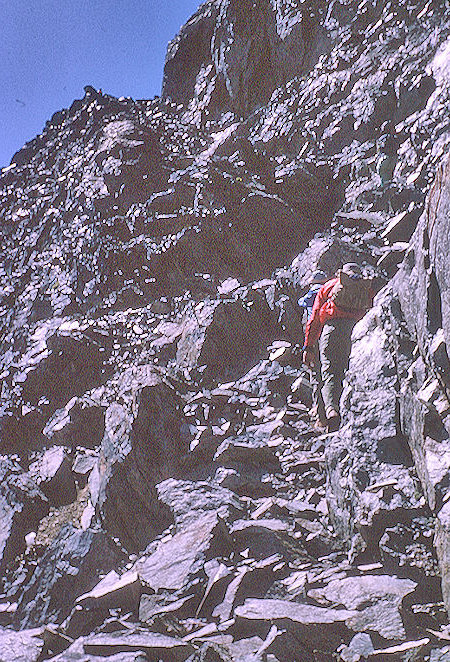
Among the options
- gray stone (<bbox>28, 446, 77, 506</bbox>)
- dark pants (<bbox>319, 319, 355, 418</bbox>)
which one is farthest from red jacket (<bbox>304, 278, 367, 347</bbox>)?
gray stone (<bbox>28, 446, 77, 506</bbox>)

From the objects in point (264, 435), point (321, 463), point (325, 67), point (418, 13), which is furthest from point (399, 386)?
point (325, 67)

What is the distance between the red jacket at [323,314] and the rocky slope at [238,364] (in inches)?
39.7

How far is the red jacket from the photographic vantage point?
24.9 ft

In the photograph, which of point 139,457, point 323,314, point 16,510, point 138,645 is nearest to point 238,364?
point 139,457

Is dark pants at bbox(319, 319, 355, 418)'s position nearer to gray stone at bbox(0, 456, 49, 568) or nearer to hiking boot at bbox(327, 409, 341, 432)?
hiking boot at bbox(327, 409, 341, 432)

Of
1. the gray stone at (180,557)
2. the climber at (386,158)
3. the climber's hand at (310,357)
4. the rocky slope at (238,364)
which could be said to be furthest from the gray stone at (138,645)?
the climber at (386,158)

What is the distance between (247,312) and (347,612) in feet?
30.4

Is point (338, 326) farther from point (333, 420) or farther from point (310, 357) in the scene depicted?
point (333, 420)

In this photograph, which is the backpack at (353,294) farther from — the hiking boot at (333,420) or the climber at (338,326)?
the hiking boot at (333,420)

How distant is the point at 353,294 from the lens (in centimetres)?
752

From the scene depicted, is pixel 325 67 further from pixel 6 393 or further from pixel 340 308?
pixel 6 393

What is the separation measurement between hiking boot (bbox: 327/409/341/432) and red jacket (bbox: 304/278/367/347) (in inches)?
56.3

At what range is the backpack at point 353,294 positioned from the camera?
742 centimetres

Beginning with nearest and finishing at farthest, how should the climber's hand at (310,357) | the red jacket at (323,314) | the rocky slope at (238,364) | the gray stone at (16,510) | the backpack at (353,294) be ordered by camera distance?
the rocky slope at (238,364) → the backpack at (353,294) → the red jacket at (323,314) → the climber's hand at (310,357) → the gray stone at (16,510)
